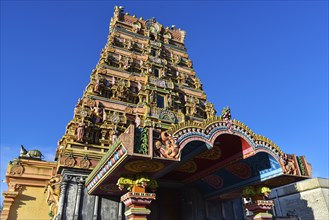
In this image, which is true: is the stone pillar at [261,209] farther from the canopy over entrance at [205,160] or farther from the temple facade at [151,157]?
the canopy over entrance at [205,160]

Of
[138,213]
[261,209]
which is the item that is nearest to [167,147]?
[138,213]

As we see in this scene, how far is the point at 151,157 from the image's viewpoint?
7418 millimetres

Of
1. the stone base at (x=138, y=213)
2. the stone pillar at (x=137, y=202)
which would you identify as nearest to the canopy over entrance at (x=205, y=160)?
the stone pillar at (x=137, y=202)

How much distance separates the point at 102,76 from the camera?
659 inches

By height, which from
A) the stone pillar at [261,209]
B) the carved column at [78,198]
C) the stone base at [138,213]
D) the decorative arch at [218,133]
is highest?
the decorative arch at [218,133]

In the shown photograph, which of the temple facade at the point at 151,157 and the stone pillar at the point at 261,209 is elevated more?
the temple facade at the point at 151,157

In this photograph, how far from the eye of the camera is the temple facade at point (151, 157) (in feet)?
27.1

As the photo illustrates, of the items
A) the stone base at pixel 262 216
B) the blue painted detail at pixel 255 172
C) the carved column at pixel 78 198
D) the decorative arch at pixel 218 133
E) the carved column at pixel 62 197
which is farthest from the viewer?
the stone base at pixel 262 216

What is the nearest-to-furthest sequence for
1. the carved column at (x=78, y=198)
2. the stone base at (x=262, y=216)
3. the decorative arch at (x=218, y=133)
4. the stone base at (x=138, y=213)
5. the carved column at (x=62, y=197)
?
the stone base at (x=138, y=213) → the decorative arch at (x=218, y=133) → the carved column at (x=62, y=197) → the carved column at (x=78, y=198) → the stone base at (x=262, y=216)

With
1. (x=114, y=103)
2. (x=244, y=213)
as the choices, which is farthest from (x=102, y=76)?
(x=244, y=213)

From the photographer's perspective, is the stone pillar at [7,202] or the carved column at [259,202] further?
the stone pillar at [7,202]

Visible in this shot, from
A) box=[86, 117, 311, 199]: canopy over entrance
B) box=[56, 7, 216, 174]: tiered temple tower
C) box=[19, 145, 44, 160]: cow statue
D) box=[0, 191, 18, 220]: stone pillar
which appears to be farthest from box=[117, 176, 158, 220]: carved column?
box=[19, 145, 44, 160]: cow statue

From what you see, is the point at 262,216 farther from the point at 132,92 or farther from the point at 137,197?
the point at 132,92

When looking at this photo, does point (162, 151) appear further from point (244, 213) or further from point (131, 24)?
point (131, 24)
